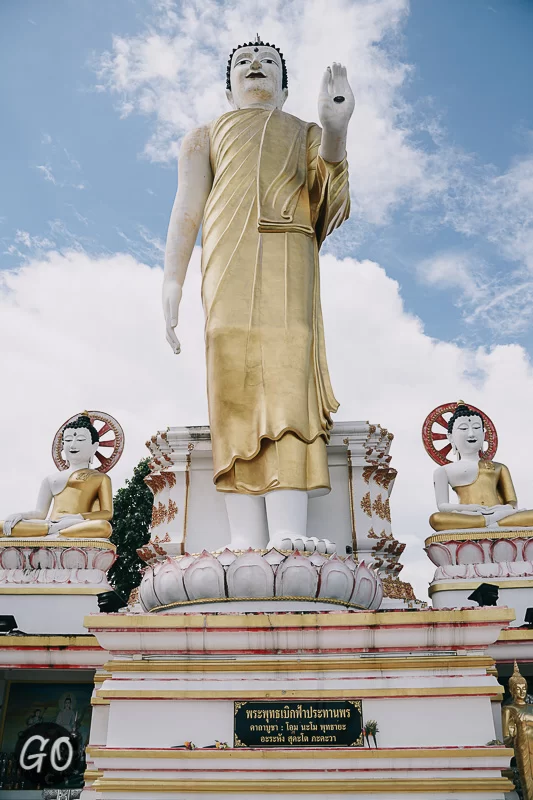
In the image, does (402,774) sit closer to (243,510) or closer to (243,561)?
(243,561)

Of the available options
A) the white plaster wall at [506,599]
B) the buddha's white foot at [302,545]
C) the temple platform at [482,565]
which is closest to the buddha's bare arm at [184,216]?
the buddha's white foot at [302,545]

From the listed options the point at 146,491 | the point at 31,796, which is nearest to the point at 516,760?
the point at 31,796

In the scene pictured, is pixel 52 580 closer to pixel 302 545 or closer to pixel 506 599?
pixel 302 545

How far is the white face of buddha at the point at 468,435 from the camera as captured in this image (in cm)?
598

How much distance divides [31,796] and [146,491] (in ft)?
40.1

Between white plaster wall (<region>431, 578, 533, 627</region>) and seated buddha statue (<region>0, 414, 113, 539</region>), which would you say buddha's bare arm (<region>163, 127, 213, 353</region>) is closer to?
seated buddha statue (<region>0, 414, 113, 539</region>)

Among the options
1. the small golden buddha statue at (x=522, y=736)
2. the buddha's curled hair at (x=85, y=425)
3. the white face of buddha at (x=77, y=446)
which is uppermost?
the buddha's curled hair at (x=85, y=425)

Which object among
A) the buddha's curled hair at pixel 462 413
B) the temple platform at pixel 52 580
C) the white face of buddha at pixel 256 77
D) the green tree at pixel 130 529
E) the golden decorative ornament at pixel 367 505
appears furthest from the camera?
the green tree at pixel 130 529

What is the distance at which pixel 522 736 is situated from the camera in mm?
3525

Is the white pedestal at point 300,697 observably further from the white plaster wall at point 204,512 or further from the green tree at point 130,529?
the green tree at point 130,529

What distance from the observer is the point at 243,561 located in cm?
388

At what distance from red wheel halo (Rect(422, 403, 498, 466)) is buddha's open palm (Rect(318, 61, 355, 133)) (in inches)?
106

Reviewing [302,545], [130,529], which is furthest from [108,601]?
[130,529]

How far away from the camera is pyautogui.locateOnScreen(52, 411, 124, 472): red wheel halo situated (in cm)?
633
